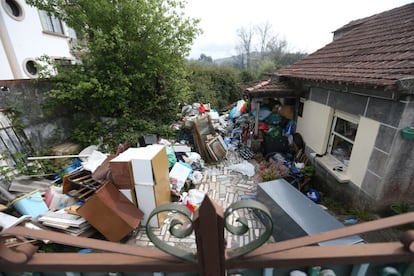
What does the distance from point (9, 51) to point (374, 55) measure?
48.4 ft

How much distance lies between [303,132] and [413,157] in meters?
2.97

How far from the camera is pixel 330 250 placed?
0.79 meters

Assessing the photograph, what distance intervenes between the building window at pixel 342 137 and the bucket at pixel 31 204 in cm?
683

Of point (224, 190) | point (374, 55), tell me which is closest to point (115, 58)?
point (224, 190)

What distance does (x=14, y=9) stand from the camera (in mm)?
9820

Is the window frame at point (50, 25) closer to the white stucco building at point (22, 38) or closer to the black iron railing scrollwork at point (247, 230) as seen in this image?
the white stucco building at point (22, 38)

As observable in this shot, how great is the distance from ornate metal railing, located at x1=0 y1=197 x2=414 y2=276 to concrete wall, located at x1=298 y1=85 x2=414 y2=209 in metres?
3.45

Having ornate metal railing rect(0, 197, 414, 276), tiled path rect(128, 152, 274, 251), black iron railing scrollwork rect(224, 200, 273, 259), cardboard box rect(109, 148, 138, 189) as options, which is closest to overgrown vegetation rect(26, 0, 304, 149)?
tiled path rect(128, 152, 274, 251)

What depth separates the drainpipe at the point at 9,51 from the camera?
29.5ft

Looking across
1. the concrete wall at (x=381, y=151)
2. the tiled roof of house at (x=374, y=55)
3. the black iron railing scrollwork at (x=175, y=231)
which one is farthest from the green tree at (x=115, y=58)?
the black iron railing scrollwork at (x=175, y=231)

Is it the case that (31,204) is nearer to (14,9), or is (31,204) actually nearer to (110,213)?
(110,213)

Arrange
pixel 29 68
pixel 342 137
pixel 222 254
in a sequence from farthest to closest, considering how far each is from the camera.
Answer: pixel 29 68
pixel 342 137
pixel 222 254

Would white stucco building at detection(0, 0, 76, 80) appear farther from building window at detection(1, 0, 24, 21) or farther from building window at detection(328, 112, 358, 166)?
building window at detection(328, 112, 358, 166)

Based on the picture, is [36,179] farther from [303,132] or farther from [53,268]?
[303,132]
